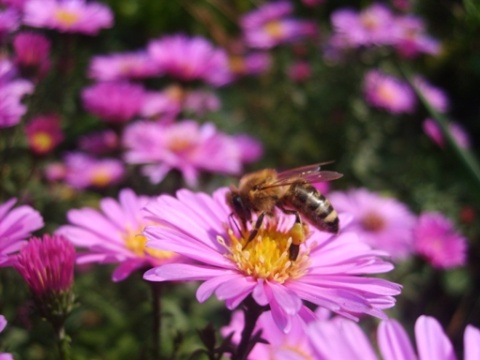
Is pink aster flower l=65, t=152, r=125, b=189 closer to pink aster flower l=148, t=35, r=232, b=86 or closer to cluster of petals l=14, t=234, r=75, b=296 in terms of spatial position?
pink aster flower l=148, t=35, r=232, b=86

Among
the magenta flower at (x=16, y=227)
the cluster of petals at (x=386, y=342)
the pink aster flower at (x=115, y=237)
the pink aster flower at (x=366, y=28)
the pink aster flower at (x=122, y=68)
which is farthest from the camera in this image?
the pink aster flower at (x=366, y=28)

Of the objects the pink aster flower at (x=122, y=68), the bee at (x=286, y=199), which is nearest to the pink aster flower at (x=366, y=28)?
the pink aster flower at (x=122, y=68)

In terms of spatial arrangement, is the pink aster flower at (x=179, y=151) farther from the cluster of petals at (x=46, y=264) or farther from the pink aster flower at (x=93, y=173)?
the cluster of petals at (x=46, y=264)

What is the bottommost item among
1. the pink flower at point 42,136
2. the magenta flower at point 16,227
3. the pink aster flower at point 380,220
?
the pink aster flower at point 380,220

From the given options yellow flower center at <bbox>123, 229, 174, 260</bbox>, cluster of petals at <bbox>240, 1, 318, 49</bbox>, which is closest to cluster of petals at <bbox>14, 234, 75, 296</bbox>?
yellow flower center at <bbox>123, 229, 174, 260</bbox>

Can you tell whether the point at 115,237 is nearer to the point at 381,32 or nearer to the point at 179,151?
the point at 179,151

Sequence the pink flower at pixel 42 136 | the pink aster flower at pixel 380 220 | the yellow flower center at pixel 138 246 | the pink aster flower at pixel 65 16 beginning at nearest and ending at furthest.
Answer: the yellow flower center at pixel 138 246 < the pink flower at pixel 42 136 < the pink aster flower at pixel 65 16 < the pink aster flower at pixel 380 220

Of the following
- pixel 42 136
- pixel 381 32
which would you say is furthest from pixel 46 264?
pixel 381 32
